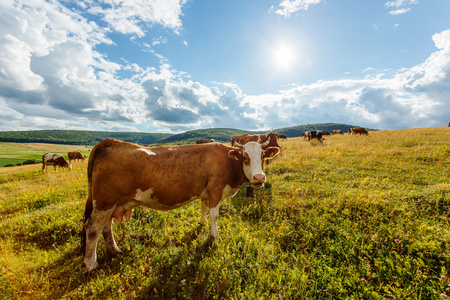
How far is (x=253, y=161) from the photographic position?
5.23 metres

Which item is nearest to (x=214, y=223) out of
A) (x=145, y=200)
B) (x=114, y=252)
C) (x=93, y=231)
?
(x=145, y=200)

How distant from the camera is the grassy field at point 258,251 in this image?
3.50m

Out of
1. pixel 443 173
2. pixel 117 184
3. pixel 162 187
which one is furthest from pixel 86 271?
pixel 443 173

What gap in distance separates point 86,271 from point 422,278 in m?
6.83

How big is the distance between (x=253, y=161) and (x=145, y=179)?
9.42ft

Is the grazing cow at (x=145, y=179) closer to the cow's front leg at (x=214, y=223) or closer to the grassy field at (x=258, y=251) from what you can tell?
the cow's front leg at (x=214, y=223)

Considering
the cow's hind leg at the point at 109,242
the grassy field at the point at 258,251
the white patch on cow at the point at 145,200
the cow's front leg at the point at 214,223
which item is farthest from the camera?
the cow's front leg at the point at 214,223

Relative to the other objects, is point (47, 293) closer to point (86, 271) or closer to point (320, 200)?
point (86, 271)

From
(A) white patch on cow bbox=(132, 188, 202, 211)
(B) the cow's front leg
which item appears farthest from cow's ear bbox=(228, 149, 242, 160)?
(A) white patch on cow bbox=(132, 188, 202, 211)

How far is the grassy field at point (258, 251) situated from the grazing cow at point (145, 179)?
726mm

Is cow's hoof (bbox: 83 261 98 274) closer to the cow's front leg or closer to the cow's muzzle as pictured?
the cow's front leg

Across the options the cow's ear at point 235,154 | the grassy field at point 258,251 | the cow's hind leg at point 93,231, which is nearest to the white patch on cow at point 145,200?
the cow's hind leg at point 93,231

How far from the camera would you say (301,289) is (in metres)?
3.46

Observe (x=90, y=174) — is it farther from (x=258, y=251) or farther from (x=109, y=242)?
(x=258, y=251)
